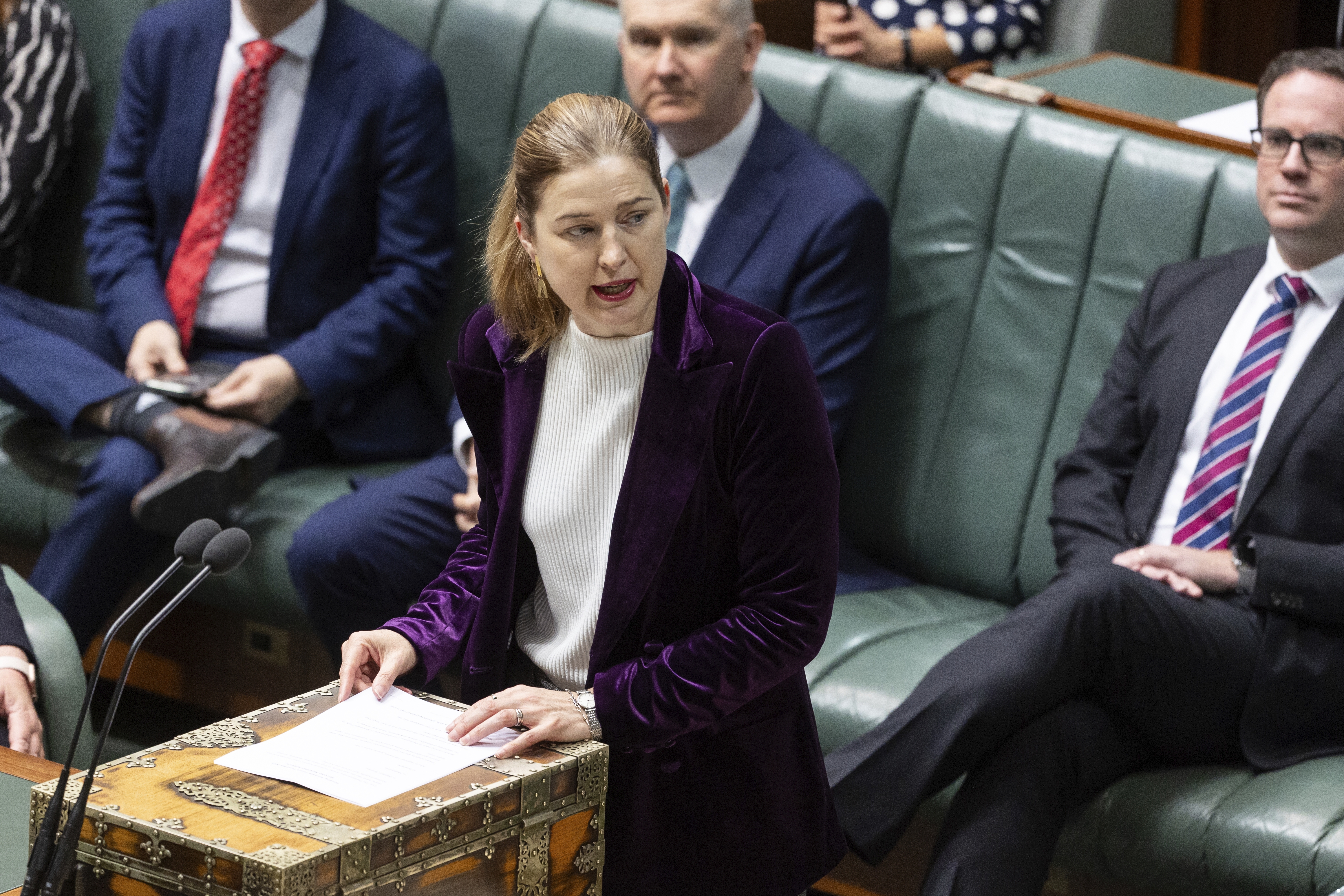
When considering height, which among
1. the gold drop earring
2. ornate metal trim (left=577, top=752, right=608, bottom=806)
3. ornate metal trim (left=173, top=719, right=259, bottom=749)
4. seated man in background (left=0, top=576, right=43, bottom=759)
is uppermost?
the gold drop earring

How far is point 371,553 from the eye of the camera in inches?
110

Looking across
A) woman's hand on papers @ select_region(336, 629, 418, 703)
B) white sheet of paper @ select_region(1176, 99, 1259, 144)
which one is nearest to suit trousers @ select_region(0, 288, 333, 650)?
woman's hand on papers @ select_region(336, 629, 418, 703)

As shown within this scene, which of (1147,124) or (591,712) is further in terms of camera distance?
(1147,124)

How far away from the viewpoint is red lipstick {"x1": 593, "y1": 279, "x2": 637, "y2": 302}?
1.65 metres

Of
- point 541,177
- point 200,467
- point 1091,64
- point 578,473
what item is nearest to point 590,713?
point 578,473

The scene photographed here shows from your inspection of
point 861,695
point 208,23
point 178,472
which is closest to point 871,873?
point 861,695

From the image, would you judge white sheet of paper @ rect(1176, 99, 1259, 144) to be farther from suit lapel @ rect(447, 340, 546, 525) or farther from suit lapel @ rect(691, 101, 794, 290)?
suit lapel @ rect(447, 340, 546, 525)

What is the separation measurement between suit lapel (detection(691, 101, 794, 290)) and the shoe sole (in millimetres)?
793

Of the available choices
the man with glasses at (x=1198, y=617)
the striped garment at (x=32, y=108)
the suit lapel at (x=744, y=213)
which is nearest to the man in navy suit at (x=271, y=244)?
the striped garment at (x=32, y=108)

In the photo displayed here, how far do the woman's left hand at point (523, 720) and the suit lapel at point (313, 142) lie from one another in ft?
5.72

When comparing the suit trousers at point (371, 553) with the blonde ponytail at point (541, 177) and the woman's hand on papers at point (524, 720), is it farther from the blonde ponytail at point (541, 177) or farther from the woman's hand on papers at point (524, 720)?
the woman's hand on papers at point (524, 720)

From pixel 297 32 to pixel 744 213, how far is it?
0.94m

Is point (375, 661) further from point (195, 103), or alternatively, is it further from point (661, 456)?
point (195, 103)

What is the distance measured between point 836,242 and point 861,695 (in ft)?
2.44
